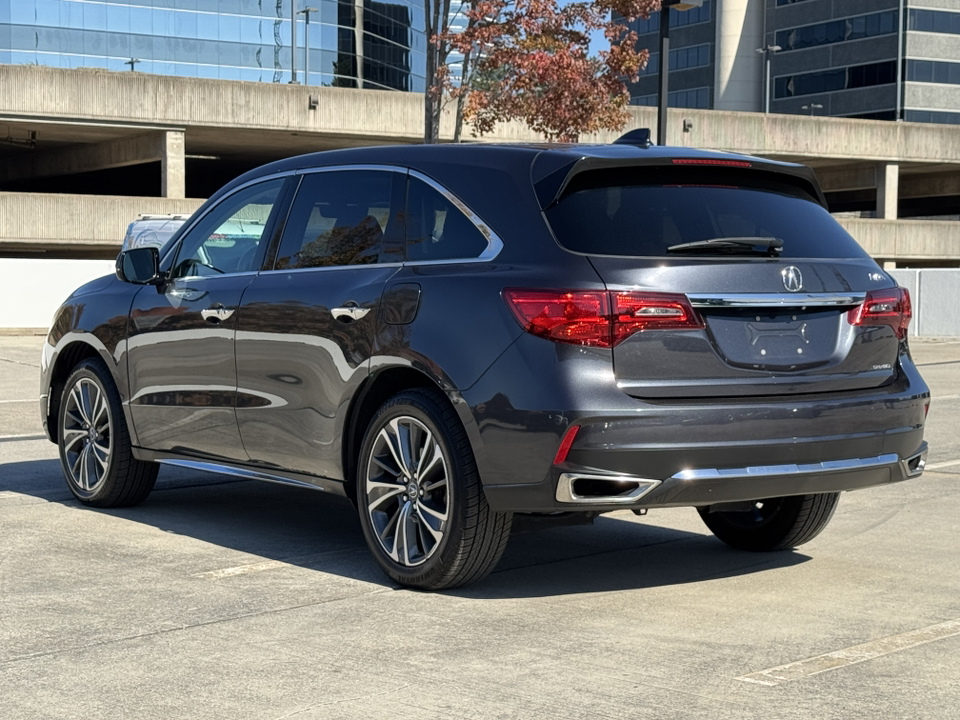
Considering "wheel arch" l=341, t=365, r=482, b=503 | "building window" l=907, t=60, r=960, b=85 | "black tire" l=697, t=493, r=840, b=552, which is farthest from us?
"building window" l=907, t=60, r=960, b=85

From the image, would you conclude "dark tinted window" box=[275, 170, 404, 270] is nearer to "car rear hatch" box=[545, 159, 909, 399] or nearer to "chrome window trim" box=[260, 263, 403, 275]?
"chrome window trim" box=[260, 263, 403, 275]

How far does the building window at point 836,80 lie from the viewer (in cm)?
10544

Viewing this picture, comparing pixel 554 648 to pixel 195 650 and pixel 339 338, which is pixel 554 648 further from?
pixel 339 338

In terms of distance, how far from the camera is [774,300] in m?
5.76

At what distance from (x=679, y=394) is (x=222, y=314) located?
99.0 inches

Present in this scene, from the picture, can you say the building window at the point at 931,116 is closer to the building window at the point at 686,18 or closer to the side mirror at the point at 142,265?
the building window at the point at 686,18

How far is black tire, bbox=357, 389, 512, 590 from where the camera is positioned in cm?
589

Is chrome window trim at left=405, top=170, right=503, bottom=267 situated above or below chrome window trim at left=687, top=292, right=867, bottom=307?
above

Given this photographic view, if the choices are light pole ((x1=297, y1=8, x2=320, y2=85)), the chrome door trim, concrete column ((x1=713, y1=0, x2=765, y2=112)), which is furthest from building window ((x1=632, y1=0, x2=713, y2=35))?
the chrome door trim

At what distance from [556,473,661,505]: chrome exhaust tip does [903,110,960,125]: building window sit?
104 metres

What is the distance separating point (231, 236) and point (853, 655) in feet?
12.2

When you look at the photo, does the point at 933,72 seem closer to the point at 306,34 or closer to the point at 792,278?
the point at 306,34

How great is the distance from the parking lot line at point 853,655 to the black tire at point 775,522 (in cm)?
134

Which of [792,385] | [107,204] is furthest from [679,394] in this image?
[107,204]
